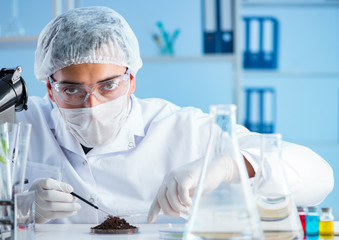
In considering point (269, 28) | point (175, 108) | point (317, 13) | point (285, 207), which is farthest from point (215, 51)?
point (285, 207)

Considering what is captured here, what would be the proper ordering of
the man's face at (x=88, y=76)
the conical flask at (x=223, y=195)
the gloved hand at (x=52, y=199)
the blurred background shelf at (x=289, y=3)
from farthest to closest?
1. the blurred background shelf at (x=289, y=3)
2. the man's face at (x=88, y=76)
3. the gloved hand at (x=52, y=199)
4. the conical flask at (x=223, y=195)

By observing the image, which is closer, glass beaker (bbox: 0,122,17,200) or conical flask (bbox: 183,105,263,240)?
conical flask (bbox: 183,105,263,240)

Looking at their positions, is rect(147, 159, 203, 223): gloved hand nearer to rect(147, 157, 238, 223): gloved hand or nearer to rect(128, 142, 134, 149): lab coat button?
rect(147, 157, 238, 223): gloved hand

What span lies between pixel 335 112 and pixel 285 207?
299cm

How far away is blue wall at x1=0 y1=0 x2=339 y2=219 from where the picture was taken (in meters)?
3.61

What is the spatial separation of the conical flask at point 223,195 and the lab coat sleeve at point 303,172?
62cm

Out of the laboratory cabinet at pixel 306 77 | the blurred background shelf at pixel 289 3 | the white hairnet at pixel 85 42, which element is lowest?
the laboratory cabinet at pixel 306 77

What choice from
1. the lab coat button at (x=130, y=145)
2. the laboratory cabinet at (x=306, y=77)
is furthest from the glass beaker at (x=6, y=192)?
the laboratory cabinet at (x=306, y=77)

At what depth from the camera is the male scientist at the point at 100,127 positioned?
5.38ft

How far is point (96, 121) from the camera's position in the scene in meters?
1.65

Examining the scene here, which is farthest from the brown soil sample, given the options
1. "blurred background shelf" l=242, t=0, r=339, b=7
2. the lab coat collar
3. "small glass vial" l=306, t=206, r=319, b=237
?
"blurred background shelf" l=242, t=0, r=339, b=7

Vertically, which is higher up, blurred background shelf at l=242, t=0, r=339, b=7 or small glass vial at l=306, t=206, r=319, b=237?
blurred background shelf at l=242, t=0, r=339, b=7

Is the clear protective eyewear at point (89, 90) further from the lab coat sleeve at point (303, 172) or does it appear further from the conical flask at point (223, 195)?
the conical flask at point (223, 195)

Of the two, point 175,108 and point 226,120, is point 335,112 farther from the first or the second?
point 226,120
